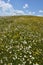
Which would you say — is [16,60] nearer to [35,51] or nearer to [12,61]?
[12,61]

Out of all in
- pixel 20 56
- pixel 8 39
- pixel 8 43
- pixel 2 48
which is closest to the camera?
pixel 20 56

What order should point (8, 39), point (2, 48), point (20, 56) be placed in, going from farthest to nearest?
point (8, 39), point (2, 48), point (20, 56)

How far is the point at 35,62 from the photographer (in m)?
15.0

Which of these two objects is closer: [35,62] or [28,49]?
[35,62]

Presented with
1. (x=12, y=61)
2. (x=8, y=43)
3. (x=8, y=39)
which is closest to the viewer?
(x=12, y=61)

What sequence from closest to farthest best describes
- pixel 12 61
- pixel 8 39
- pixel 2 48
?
1. pixel 12 61
2. pixel 2 48
3. pixel 8 39

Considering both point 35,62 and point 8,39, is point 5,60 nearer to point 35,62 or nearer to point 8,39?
point 35,62

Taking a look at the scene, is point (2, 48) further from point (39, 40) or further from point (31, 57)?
point (39, 40)

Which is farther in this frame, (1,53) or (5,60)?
(1,53)

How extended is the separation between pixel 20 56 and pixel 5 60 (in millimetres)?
1445

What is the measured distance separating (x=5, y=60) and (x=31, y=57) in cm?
226

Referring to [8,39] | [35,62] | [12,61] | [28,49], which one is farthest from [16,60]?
[8,39]

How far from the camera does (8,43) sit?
1844cm

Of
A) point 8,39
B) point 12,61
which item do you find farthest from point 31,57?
point 8,39
